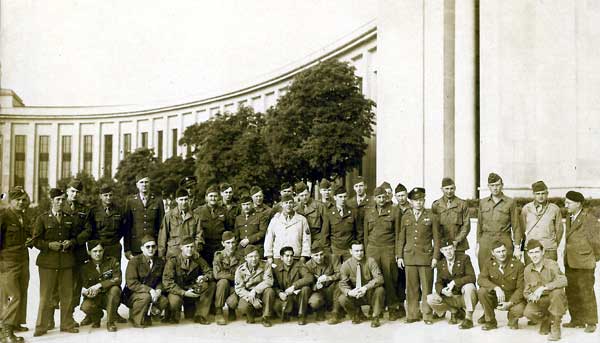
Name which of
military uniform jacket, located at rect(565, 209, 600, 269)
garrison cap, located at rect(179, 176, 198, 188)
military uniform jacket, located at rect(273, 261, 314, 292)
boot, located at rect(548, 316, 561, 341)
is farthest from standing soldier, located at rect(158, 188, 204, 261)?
military uniform jacket, located at rect(565, 209, 600, 269)

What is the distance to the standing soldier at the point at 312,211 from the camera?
9.15 meters

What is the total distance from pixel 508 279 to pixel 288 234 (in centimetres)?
317

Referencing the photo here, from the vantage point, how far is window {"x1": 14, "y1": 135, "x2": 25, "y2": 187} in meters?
65.9

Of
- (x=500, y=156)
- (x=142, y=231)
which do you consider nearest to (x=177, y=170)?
(x=500, y=156)

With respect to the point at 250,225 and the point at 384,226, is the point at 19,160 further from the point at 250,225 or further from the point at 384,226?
the point at 384,226

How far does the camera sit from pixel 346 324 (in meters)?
7.91

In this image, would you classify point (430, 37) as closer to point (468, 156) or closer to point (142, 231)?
point (468, 156)

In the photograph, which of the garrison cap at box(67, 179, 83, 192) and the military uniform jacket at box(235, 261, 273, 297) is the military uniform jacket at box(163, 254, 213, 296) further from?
the garrison cap at box(67, 179, 83, 192)

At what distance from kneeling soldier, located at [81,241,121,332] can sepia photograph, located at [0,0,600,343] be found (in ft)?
0.09

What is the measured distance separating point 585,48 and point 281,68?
32119 millimetres

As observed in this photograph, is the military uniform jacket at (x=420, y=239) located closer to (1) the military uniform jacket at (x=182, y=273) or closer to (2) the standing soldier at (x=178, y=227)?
(1) the military uniform jacket at (x=182, y=273)

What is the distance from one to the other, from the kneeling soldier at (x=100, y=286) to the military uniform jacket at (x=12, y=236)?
85 cm

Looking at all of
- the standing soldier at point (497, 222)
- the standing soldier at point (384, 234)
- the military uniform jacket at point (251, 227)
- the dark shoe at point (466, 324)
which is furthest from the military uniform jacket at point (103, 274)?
the standing soldier at point (497, 222)

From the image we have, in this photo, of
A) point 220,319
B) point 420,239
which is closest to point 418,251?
point 420,239
